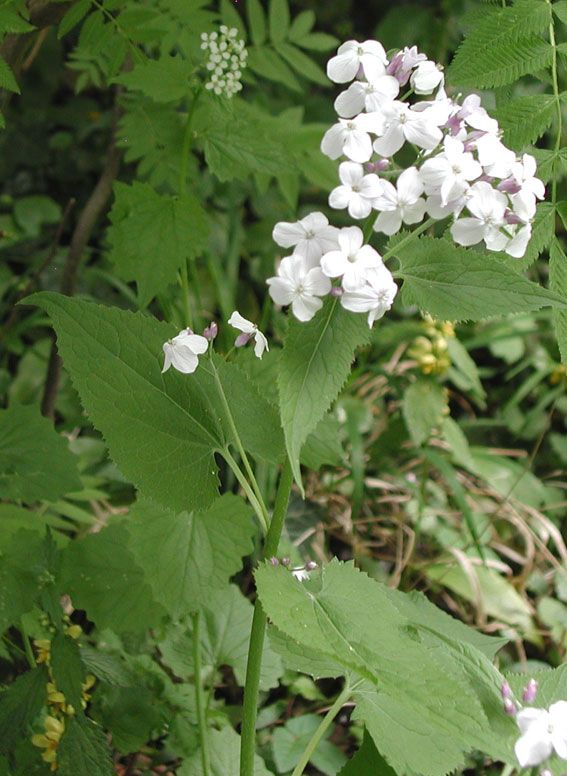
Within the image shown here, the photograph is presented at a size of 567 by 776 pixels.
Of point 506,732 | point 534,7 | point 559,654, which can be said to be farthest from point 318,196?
point 506,732

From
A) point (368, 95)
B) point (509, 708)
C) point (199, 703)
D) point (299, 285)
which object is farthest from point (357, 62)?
point (199, 703)

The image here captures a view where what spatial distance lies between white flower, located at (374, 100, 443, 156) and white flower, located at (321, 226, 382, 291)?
114 mm

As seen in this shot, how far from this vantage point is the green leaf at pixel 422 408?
81.5 inches

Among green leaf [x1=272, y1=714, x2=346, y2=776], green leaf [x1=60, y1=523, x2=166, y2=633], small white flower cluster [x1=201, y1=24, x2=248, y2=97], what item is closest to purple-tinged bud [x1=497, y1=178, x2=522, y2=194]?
small white flower cluster [x1=201, y1=24, x2=248, y2=97]

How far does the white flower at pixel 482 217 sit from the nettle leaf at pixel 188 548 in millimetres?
527

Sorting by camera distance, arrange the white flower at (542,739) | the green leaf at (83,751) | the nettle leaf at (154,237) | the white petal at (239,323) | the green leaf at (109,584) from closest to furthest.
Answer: the white flower at (542,739), the white petal at (239,323), the green leaf at (83,751), the green leaf at (109,584), the nettle leaf at (154,237)

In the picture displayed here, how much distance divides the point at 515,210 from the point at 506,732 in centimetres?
52

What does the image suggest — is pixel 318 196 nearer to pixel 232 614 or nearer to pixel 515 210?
pixel 232 614

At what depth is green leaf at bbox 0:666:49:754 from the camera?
1.14 m

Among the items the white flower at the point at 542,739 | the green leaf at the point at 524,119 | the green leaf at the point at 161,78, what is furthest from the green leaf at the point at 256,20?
the white flower at the point at 542,739

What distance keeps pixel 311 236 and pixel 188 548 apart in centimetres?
56

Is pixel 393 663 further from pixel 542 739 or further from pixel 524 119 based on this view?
pixel 524 119

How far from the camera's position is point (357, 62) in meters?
0.88

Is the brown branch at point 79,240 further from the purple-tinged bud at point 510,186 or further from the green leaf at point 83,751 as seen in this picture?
the purple-tinged bud at point 510,186
